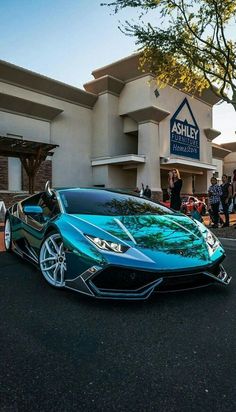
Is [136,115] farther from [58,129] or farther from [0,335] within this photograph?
[0,335]

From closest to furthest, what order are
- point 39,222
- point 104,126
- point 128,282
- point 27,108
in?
point 128,282 → point 39,222 → point 27,108 → point 104,126

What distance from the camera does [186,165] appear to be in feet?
85.1

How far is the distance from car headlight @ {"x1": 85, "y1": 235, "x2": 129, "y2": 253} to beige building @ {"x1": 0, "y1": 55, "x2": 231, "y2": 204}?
1750 centimetres

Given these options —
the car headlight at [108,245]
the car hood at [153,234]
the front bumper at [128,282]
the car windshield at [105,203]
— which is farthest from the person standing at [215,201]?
the car headlight at [108,245]

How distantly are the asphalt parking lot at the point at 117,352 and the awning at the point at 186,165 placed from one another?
2089 cm

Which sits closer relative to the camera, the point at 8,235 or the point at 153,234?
the point at 153,234

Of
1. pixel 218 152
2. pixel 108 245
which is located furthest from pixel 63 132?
pixel 108 245

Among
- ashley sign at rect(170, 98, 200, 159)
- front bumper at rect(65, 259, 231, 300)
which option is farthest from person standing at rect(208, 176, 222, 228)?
ashley sign at rect(170, 98, 200, 159)

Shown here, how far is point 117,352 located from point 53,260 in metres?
1.58

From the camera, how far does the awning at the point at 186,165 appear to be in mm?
24000

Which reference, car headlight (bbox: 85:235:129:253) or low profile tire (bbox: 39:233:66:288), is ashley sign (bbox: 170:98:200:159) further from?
car headlight (bbox: 85:235:129:253)

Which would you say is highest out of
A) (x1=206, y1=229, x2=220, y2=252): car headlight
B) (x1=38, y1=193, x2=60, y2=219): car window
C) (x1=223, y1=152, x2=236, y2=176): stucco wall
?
(x1=223, y1=152, x2=236, y2=176): stucco wall

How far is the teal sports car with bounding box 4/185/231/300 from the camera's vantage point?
298 cm

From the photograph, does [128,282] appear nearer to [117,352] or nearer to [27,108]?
[117,352]
